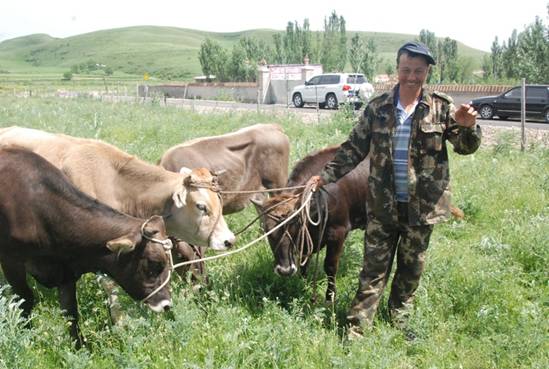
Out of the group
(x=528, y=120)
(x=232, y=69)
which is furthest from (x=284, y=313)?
(x=232, y=69)

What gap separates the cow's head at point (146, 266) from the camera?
13.6 feet

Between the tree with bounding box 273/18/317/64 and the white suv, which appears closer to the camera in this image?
the white suv

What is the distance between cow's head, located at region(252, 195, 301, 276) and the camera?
500cm

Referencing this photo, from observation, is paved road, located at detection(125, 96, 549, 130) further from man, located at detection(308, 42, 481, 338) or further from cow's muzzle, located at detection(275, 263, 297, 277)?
man, located at detection(308, 42, 481, 338)

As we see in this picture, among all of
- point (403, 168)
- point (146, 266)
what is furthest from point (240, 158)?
point (403, 168)

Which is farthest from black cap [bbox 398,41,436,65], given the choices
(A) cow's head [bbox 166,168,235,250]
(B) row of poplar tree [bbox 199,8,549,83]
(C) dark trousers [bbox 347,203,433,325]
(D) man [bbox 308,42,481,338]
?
(B) row of poplar tree [bbox 199,8,549,83]

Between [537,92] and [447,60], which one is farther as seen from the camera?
[447,60]

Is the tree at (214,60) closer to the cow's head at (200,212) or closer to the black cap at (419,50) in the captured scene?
the cow's head at (200,212)

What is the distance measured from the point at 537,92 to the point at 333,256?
59.3ft

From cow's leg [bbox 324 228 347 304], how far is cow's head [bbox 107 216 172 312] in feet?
5.43

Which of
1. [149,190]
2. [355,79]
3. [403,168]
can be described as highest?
[355,79]

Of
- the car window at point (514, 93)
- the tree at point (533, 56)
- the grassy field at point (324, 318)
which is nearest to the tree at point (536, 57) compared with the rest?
the tree at point (533, 56)

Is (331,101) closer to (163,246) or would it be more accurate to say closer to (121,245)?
(163,246)

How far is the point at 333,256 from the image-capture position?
17.3ft
